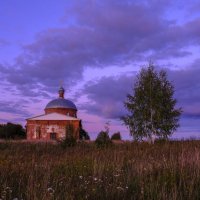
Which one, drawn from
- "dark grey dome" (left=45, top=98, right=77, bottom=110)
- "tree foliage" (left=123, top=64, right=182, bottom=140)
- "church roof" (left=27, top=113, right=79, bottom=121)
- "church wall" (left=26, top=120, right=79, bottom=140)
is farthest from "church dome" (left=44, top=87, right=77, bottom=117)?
"tree foliage" (left=123, top=64, right=182, bottom=140)

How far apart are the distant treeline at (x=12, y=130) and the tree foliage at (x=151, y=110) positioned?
3092 cm

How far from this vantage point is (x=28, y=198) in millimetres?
5613

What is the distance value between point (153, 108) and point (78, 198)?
28.3m

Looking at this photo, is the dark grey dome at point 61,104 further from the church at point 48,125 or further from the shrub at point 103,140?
the shrub at point 103,140

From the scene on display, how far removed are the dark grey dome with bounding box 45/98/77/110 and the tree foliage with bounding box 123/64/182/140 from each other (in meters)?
31.4

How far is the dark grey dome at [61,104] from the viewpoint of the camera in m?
64.6

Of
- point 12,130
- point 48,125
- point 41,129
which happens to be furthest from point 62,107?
point 12,130

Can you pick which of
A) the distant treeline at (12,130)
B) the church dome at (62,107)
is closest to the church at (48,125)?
the church dome at (62,107)

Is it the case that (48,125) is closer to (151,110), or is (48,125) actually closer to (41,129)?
(41,129)

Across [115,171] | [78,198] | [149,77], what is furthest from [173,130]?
[78,198]

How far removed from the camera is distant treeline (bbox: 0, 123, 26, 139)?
61500mm

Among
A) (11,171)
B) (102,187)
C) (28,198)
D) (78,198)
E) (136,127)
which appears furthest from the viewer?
(136,127)

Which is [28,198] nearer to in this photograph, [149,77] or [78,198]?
[78,198]

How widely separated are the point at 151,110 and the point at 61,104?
32.8 m
